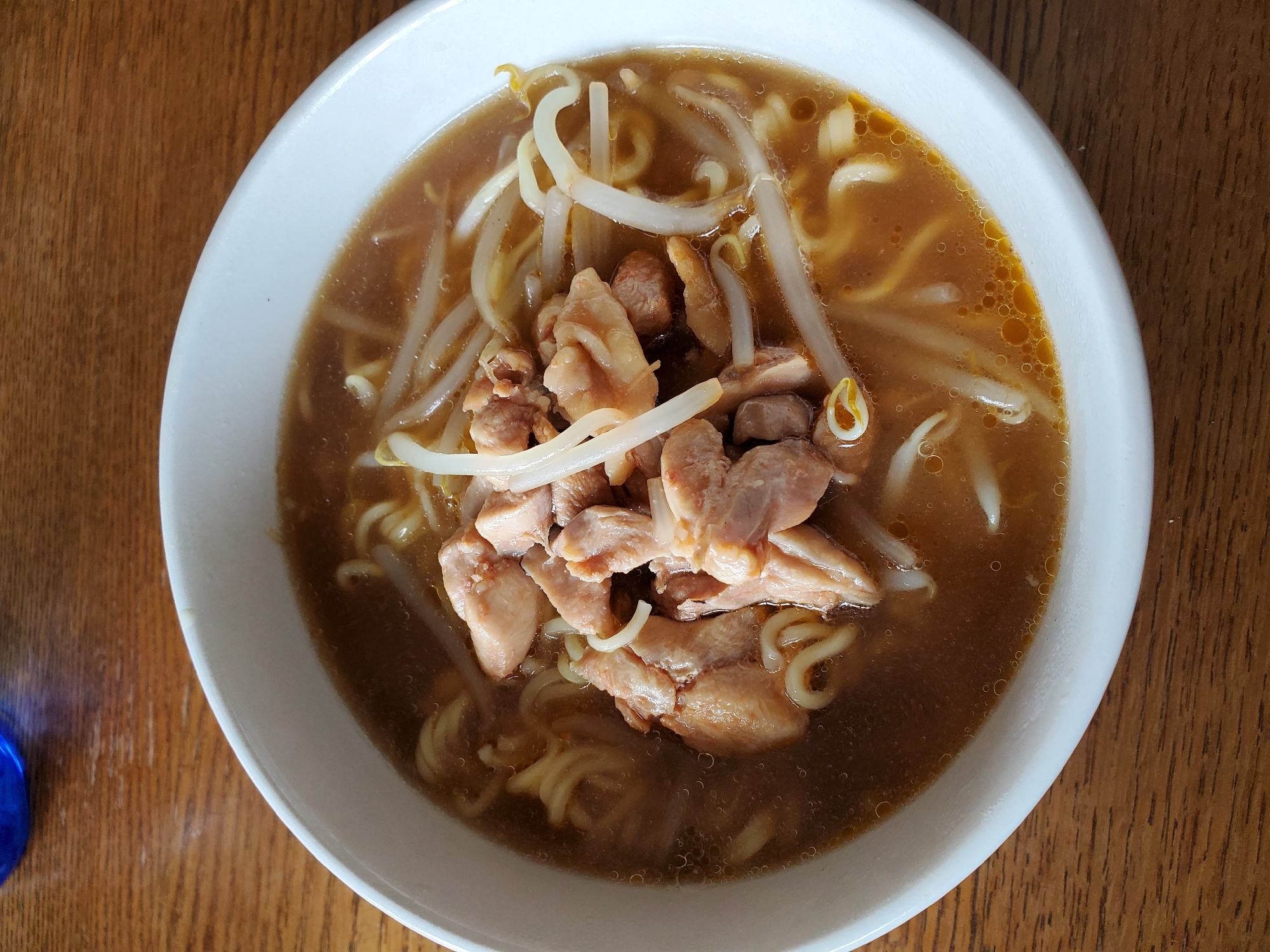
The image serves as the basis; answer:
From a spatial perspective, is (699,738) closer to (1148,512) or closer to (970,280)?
(1148,512)

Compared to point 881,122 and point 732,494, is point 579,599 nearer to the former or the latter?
point 732,494

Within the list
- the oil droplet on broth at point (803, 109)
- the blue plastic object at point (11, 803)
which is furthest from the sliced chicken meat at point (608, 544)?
the blue plastic object at point (11, 803)

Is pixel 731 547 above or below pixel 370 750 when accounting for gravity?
above

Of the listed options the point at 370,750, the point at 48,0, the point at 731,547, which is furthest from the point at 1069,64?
the point at 48,0

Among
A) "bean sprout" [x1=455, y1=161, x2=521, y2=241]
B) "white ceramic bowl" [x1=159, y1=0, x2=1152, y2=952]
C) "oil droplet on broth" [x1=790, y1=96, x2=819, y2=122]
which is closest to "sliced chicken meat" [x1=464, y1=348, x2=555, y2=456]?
"bean sprout" [x1=455, y1=161, x2=521, y2=241]

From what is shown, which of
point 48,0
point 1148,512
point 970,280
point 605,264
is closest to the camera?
point 1148,512

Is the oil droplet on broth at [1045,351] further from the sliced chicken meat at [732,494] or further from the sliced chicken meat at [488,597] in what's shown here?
the sliced chicken meat at [488,597]

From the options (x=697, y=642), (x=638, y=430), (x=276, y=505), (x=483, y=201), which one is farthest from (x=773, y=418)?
(x=276, y=505)

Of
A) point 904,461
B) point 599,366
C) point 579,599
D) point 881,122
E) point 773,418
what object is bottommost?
point 579,599
